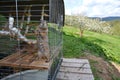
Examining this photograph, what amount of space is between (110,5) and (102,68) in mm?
31198

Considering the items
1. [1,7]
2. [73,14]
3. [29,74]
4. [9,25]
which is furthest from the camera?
[73,14]

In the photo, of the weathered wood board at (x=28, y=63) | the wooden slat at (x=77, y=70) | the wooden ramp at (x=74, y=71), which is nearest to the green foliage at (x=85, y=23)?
the wooden ramp at (x=74, y=71)

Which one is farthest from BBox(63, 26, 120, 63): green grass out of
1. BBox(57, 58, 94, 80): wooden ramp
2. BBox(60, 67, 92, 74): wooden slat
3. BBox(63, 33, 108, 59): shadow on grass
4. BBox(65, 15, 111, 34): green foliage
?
BBox(60, 67, 92, 74): wooden slat

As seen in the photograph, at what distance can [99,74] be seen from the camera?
4918 mm

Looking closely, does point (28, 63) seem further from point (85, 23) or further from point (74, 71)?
point (85, 23)

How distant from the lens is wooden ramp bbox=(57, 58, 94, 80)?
3.57 m

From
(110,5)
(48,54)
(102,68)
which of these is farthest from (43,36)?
(110,5)

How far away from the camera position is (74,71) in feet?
12.8

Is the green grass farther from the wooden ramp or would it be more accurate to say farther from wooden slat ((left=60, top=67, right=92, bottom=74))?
wooden slat ((left=60, top=67, right=92, bottom=74))

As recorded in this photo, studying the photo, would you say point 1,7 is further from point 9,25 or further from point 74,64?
point 74,64

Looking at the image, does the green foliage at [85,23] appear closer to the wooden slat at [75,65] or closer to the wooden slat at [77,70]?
the wooden slat at [75,65]

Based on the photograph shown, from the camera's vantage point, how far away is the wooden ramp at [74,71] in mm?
3567

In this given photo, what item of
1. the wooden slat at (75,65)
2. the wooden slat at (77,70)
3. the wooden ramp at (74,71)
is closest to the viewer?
the wooden ramp at (74,71)

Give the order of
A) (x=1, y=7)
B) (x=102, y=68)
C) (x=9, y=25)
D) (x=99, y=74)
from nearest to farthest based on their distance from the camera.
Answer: (x=9, y=25)
(x=1, y=7)
(x=99, y=74)
(x=102, y=68)
